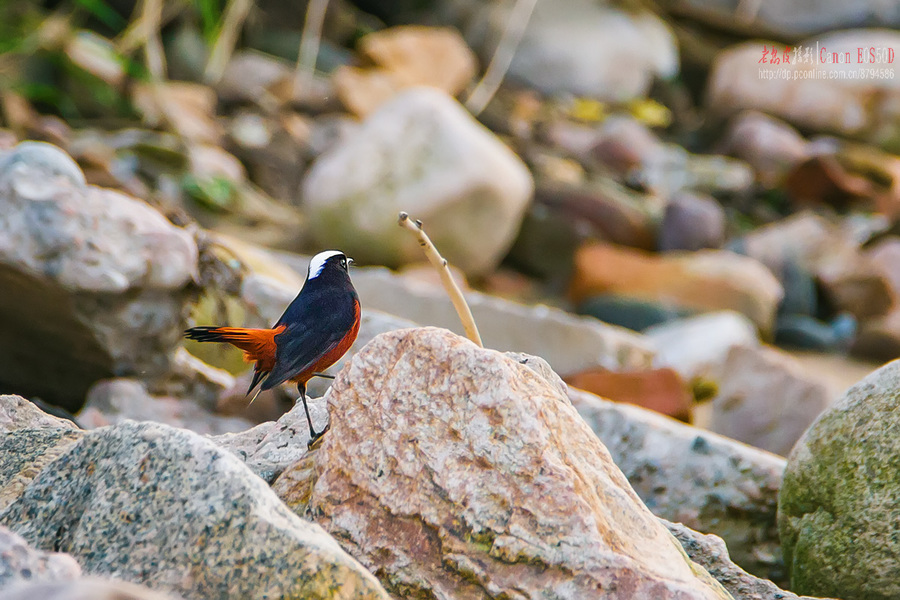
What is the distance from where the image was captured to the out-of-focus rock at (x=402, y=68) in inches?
Answer: 481

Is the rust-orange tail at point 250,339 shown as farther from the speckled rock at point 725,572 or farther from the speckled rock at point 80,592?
the speckled rock at point 725,572

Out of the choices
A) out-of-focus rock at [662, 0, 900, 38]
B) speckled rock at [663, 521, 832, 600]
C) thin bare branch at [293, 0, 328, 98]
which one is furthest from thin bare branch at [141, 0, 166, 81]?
out-of-focus rock at [662, 0, 900, 38]

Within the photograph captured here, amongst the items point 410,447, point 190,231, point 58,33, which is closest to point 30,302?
point 190,231

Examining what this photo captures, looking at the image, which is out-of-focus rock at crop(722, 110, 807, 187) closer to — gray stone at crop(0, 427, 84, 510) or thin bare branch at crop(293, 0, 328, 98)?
thin bare branch at crop(293, 0, 328, 98)

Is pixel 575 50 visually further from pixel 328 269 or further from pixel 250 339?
pixel 250 339

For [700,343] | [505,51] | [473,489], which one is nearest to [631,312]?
[700,343]

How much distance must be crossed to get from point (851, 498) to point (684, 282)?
6399mm

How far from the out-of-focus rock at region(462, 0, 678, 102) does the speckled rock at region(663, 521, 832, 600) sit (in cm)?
1315

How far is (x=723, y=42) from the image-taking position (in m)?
16.9

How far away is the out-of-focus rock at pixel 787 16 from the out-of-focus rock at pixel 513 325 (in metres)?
12.2

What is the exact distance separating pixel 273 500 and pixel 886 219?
37.8 ft

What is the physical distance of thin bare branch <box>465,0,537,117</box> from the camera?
1372 cm

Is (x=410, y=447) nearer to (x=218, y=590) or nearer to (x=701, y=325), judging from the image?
(x=218, y=590)

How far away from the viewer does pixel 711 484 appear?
3465 mm
